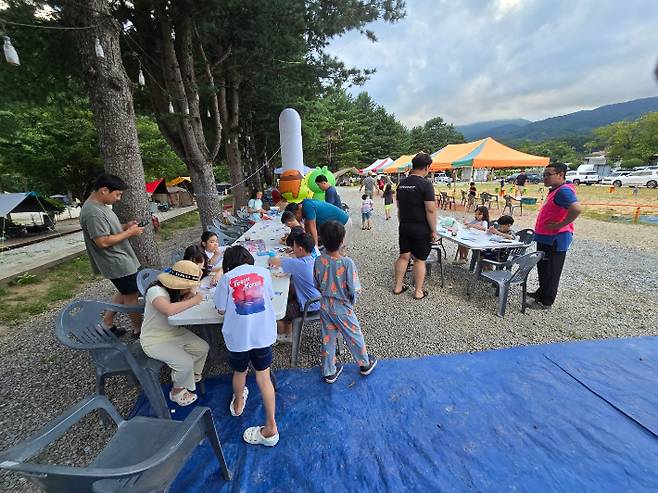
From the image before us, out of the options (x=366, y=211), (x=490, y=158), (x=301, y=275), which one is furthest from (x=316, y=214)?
(x=490, y=158)

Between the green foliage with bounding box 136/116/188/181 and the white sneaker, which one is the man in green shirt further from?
the green foliage with bounding box 136/116/188/181

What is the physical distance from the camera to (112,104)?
141 inches

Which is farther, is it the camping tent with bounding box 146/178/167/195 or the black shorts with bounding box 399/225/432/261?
the camping tent with bounding box 146/178/167/195

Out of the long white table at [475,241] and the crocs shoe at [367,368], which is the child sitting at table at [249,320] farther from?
the long white table at [475,241]

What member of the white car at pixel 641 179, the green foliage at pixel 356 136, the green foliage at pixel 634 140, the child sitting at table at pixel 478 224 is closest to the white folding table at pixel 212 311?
the child sitting at table at pixel 478 224

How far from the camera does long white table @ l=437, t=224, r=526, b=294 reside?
4.40 metres

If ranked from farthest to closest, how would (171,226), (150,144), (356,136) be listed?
(356,136) → (150,144) → (171,226)

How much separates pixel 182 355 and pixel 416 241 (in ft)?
10.8

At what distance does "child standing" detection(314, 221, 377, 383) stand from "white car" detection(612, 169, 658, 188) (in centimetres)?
3282

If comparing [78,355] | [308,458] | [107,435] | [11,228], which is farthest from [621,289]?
[11,228]

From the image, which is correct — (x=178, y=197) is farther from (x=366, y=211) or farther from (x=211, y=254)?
(x=211, y=254)

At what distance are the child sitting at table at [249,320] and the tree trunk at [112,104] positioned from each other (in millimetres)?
2568

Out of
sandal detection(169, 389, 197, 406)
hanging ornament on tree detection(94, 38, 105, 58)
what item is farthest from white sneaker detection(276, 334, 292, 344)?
hanging ornament on tree detection(94, 38, 105, 58)

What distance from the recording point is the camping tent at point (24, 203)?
→ 10.9 m
